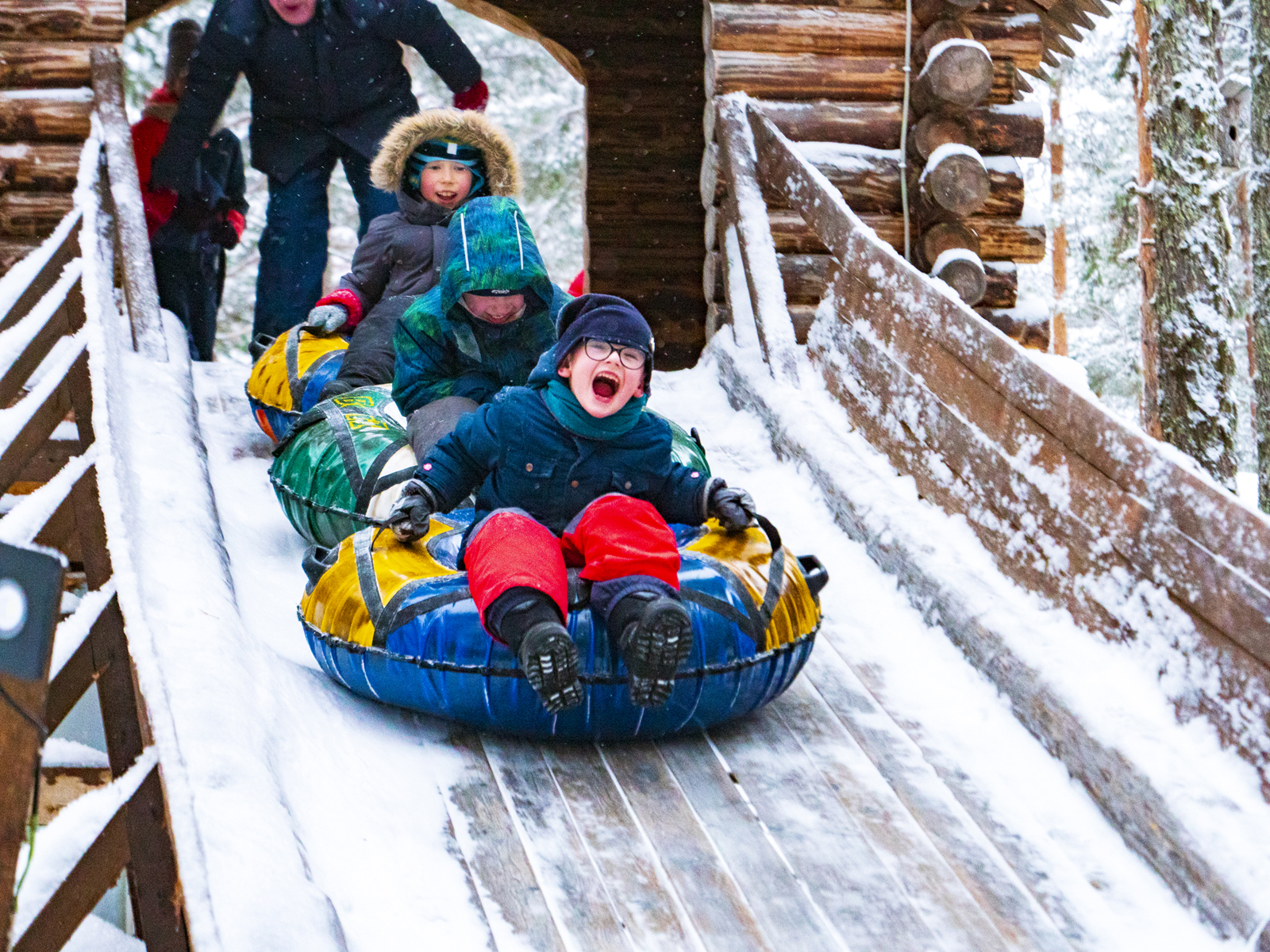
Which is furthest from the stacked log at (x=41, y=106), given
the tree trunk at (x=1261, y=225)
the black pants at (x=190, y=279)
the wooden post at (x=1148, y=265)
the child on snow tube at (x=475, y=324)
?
the tree trunk at (x=1261, y=225)

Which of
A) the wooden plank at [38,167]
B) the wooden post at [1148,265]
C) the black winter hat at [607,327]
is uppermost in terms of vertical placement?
the wooden plank at [38,167]

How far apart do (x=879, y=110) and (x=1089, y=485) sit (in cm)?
362

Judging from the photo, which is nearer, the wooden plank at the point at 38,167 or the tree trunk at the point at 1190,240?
the wooden plank at the point at 38,167

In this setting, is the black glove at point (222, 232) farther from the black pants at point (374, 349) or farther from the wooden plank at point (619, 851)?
the wooden plank at point (619, 851)

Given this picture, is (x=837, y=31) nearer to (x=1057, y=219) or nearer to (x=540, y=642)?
(x=540, y=642)

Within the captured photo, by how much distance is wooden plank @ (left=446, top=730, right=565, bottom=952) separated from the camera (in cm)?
236

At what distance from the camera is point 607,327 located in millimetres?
3102

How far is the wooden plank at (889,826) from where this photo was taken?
7.93 feet

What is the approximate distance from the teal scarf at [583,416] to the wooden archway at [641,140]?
6635mm

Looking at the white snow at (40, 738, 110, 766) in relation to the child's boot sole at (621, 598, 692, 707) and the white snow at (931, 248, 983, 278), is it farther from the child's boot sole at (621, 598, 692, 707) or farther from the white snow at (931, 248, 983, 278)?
the white snow at (931, 248, 983, 278)

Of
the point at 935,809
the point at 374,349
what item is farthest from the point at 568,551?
the point at 374,349

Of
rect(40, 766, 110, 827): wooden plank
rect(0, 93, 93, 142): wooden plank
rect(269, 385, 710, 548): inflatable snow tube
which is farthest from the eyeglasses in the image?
rect(0, 93, 93, 142): wooden plank

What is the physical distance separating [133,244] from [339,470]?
172cm

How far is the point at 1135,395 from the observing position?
23594 mm
